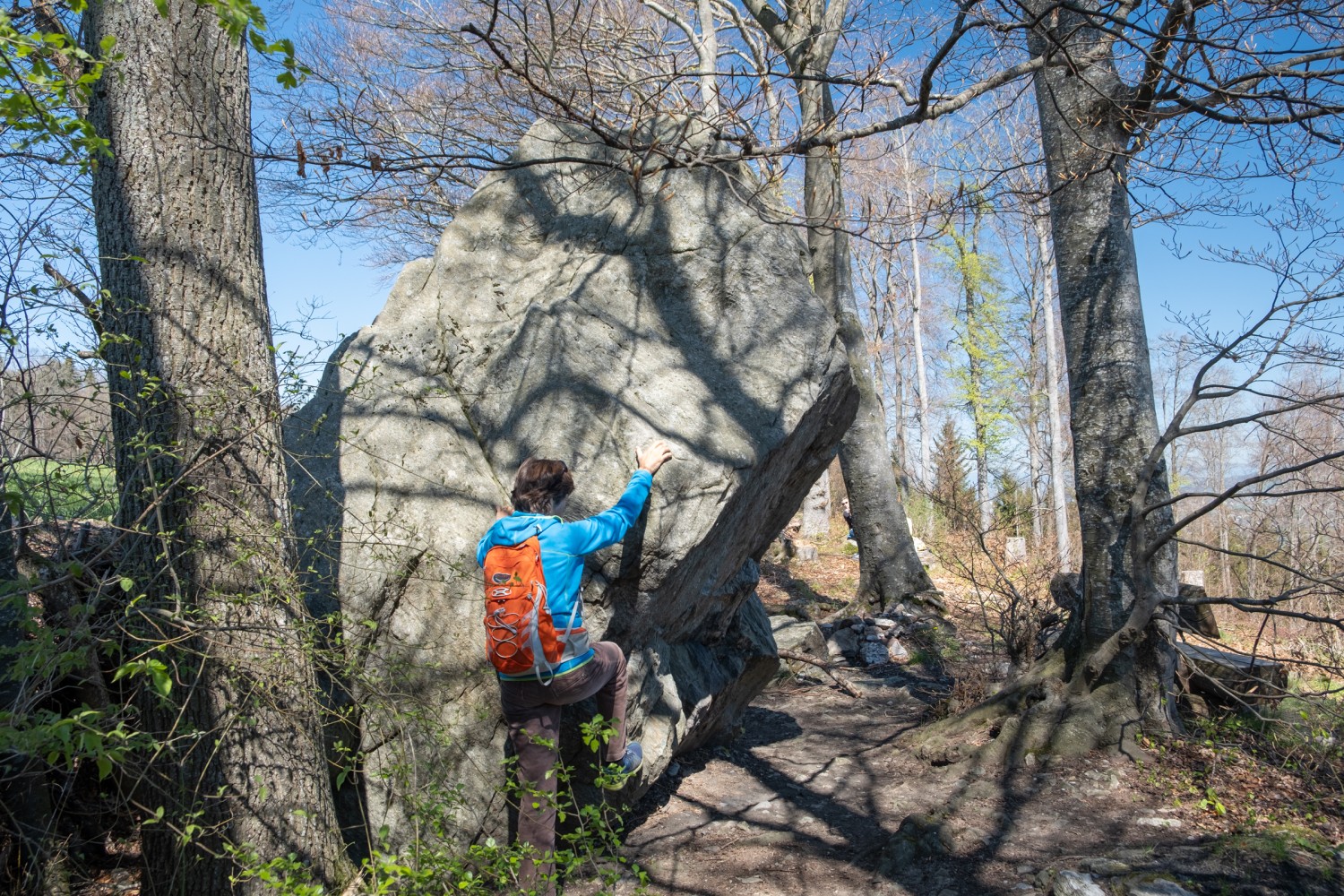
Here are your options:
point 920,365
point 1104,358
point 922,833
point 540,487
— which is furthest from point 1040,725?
point 920,365

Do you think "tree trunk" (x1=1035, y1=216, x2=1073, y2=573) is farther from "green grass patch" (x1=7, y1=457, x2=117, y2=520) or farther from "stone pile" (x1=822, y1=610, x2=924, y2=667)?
"green grass patch" (x1=7, y1=457, x2=117, y2=520)

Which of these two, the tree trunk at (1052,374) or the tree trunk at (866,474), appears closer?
the tree trunk at (866,474)

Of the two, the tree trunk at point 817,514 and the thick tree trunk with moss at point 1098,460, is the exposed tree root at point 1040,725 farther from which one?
the tree trunk at point 817,514

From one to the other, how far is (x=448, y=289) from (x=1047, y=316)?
70.1 ft

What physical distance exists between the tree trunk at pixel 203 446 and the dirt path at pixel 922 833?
1633mm

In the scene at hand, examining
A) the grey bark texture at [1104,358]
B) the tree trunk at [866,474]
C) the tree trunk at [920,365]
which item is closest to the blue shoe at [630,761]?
the grey bark texture at [1104,358]

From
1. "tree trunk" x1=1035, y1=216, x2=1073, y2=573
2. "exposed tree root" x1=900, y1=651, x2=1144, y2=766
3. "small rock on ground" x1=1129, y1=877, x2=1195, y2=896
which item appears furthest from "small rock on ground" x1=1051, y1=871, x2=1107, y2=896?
"tree trunk" x1=1035, y1=216, x2=1073, y2=573

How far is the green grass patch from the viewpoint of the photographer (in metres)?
3.03

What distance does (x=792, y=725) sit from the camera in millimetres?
6621

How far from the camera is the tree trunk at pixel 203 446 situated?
10.9ft

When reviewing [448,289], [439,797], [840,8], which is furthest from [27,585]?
[840,8]

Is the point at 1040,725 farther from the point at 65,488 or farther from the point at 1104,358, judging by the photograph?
the point at 65,488

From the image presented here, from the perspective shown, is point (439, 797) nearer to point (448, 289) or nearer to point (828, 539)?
point (448, 289)

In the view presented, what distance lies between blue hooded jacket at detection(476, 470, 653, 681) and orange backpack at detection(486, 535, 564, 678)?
40 millimetres
